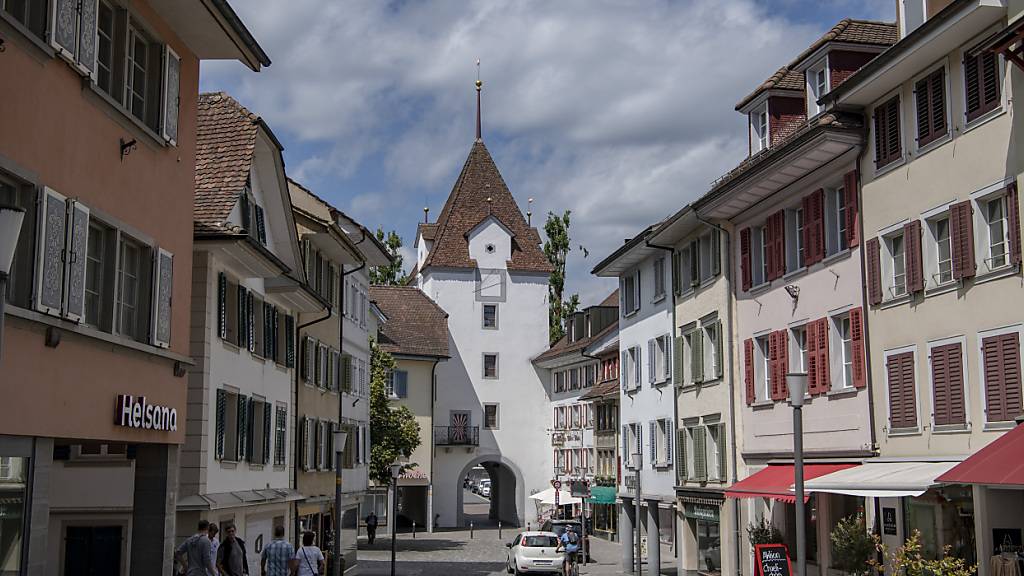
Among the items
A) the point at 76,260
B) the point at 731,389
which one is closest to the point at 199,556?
the point at 76,260

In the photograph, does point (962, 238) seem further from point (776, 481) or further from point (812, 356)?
point (776, 481)

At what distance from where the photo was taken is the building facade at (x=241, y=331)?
2166 cm

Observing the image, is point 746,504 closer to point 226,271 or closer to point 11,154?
point 226,271

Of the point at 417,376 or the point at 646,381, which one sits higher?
the point at 417,376

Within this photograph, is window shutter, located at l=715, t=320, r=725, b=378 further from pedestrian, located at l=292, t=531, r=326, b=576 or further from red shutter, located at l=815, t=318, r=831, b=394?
pedestrian, located at l=292, t=531, r=326, b=576

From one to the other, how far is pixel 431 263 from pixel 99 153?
59.1 m

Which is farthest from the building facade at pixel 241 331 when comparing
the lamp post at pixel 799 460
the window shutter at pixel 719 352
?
the window shutter at pixel 719 352

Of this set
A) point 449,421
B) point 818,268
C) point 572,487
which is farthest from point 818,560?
point 449,421

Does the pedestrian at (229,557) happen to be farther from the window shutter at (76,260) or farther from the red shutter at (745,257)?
the red shutter at (745,257)

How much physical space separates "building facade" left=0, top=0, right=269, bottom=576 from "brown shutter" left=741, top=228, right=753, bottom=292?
581 inches

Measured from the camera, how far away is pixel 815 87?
26.5m

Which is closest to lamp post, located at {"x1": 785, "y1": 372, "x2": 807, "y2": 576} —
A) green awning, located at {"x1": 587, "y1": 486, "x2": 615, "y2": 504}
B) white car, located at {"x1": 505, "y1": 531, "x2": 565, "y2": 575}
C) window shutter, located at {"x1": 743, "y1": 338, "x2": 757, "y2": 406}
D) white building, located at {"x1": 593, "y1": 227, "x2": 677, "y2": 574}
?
window shutter, located at {"x1": 743, "y1": 338, "x2": 757, "y2": 406}

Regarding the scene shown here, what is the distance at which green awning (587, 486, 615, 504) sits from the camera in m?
55.1

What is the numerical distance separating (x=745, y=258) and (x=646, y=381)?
37.1 feet
